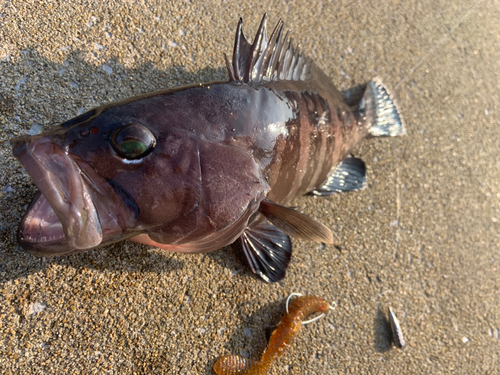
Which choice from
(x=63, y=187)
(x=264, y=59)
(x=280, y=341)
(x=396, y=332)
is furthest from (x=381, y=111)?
(x=63, y=187)

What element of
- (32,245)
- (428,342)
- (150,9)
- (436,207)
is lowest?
(428,342)

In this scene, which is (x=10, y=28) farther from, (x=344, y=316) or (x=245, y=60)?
(x=344, y=316)

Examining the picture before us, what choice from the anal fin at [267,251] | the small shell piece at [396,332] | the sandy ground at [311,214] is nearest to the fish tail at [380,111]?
the sandy ground at [311,214]

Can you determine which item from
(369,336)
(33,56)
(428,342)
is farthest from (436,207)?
(33,56)

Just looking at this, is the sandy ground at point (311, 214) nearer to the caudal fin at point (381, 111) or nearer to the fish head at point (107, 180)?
the caudal fin at point (381, 111)

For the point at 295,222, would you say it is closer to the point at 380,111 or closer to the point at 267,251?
the point at 267,251

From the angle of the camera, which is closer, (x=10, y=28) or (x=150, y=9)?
(x=10, y=28)

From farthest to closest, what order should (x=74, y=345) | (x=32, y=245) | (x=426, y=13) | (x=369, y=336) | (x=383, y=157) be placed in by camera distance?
(x=426, y=13) → (x=383, y=157) → (x=369, y=336) → (x=74, y=345) → (x=32, y=245)

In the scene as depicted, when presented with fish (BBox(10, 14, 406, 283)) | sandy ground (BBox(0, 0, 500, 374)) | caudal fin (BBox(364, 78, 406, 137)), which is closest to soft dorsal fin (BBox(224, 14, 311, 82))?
fish (BBox(10, 14, 406, 283))
